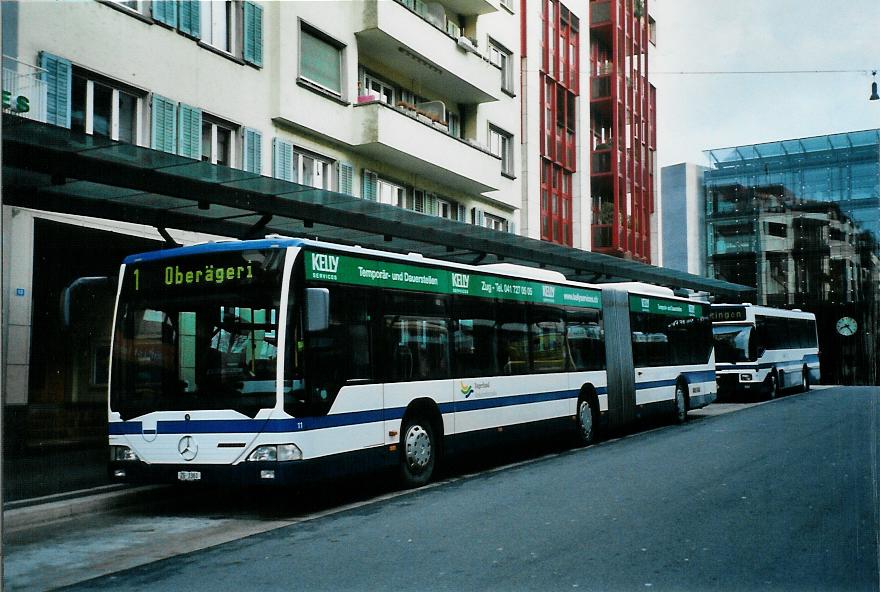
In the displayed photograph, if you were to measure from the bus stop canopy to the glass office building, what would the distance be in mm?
6663

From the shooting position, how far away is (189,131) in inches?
697

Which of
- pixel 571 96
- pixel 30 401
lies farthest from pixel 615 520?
pixel 571 96

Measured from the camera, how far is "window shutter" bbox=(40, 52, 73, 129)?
47.9 ft

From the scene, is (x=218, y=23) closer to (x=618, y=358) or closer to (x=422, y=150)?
(x=422, y=150)

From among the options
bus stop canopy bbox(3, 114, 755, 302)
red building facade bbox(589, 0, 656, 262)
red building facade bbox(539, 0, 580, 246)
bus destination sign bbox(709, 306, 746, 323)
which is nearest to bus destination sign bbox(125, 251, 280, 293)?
bus stop canopy bbox(3, 114, 755, 302)

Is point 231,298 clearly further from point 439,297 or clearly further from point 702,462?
point 702,462

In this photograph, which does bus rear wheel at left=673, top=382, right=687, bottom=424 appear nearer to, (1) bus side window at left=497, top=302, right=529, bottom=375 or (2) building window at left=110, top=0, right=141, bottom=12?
(1) bus side window at left=497, top=302, right=529, bottom=375

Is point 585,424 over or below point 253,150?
below

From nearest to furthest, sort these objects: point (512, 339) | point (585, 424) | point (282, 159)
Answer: point (512, 339)
point (585, 424)
point (282, 159)

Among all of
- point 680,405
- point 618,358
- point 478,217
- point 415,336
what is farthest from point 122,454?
point 478,217

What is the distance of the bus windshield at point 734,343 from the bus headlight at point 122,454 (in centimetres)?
2296

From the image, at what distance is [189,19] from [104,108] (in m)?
2.69

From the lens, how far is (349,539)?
823 centimetres

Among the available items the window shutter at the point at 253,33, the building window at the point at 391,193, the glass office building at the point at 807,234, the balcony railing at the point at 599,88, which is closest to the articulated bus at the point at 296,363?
the glass office building at the point at 807,234
